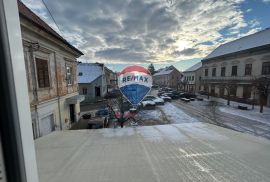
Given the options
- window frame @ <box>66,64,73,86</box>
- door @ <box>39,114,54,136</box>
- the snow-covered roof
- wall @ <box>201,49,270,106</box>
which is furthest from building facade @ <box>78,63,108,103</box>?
wall @ <box>201,49,270,106</box>

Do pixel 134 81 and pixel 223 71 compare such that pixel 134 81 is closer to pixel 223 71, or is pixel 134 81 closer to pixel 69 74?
pixel 69 74

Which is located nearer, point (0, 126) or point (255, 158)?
point (0, 126)

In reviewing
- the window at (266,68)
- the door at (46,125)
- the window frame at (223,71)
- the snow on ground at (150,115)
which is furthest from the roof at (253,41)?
the door at (46,125)

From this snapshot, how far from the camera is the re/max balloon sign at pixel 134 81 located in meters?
7.57

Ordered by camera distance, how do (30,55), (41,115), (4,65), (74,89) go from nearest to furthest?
(4,65), (30,55), (41,115), (74,89)

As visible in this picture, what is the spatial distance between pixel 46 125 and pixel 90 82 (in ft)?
54.1

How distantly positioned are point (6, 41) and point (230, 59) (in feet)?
102

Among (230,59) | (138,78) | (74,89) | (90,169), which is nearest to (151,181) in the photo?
(90,169)

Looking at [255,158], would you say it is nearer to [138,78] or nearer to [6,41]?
[6,41]

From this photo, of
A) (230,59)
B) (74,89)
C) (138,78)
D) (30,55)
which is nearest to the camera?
(30,55)

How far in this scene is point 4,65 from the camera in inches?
22.3

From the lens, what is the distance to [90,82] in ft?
77.3

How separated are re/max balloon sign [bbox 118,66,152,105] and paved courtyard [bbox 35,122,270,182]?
4.89m

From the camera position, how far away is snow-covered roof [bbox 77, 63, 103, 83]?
24.3 meters
